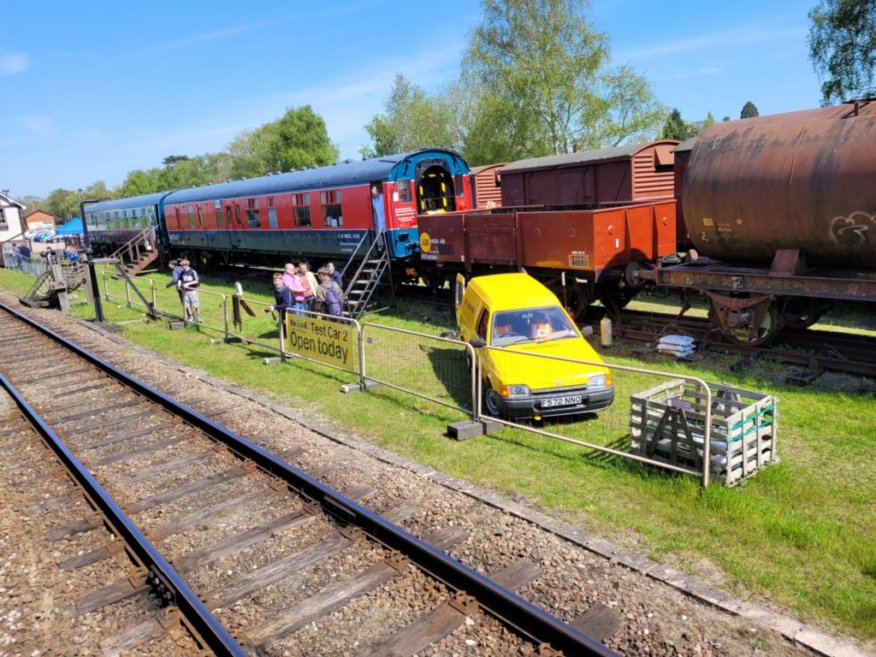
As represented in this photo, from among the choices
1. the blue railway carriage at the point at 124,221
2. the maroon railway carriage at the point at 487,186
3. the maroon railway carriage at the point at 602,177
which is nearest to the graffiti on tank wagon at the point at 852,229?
the maroon railway carriage at the point at 602,177

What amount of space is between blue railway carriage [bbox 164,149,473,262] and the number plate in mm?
10688

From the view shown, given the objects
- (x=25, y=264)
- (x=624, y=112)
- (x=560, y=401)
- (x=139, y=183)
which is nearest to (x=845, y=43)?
(x=624, y=112)

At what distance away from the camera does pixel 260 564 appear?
18.6 ft

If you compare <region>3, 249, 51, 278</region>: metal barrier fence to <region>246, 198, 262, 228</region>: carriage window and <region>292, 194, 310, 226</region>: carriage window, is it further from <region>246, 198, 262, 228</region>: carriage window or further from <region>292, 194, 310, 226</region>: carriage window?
<region>292, 194, 310, 226</region>: carriage window

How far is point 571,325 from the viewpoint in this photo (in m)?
10.1

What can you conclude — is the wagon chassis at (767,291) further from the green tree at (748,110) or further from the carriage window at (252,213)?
the green tree at (748,110)

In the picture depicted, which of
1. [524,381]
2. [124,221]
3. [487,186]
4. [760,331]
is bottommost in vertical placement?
[760,331]

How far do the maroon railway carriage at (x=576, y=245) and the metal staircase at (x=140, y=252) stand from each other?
75.3ft

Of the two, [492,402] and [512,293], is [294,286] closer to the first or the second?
[512,293]

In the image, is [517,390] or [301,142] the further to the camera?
[301,142]

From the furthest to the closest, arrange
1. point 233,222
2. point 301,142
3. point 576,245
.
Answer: point 301,142 → point 233,222 → point 576,245

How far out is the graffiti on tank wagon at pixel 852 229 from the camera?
30.9 ft

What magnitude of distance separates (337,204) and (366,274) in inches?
96.1

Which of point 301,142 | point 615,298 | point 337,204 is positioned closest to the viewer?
point 615,298
